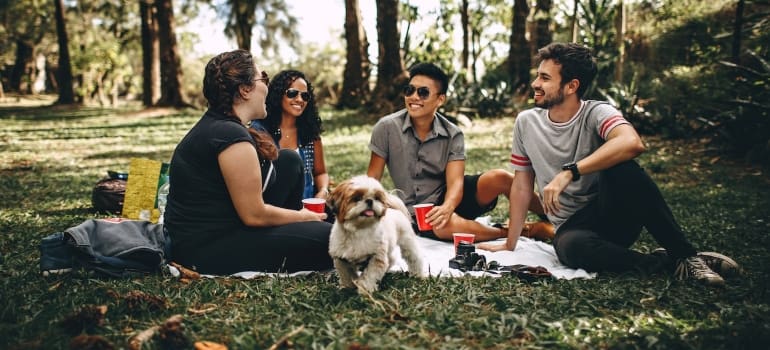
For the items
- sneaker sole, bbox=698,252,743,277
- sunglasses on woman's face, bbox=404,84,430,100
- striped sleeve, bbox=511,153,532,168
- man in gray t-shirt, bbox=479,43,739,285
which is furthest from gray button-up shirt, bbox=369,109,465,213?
sneaker sole, bbox=698,252,743,277

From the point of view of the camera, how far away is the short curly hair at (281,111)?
5.07 m

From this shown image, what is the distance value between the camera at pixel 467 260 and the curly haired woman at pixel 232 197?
96cm

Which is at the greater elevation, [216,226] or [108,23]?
[108,23]

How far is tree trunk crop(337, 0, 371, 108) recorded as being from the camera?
63.0ft

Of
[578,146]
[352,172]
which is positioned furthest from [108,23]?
[578,146]

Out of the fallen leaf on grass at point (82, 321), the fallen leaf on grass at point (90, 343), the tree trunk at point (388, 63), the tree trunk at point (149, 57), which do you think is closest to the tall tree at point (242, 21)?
the tree trunk at point (149, 57)

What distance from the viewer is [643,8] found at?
22.9 m

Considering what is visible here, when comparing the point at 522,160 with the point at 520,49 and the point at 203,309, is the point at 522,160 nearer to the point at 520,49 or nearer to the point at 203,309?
the point at 203,309

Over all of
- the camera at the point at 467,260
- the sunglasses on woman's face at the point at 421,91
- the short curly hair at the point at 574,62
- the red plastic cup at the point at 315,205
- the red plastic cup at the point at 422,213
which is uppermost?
the short curly hair at the point at 574,62

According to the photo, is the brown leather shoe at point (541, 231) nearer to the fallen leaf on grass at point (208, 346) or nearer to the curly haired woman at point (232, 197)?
the curly haired woman at point (232, 197)

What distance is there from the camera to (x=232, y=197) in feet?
11.4

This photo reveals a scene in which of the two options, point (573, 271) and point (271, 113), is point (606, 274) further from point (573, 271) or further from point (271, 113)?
Answer: point (271, 113)

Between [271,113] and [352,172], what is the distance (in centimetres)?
385

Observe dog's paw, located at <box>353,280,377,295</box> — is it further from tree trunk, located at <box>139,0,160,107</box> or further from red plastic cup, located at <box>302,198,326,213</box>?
tree trunk, located at <box>139,0,160,107</box>
